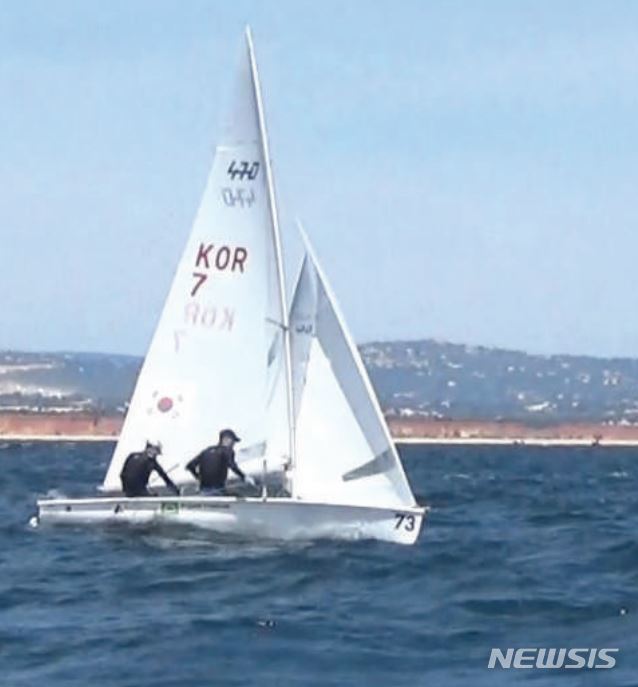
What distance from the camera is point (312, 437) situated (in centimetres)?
3052

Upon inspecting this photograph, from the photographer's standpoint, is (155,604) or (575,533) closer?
(155,604)

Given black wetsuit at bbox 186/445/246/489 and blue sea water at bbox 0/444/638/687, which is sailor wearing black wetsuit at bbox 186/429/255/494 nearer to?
black wetsuit at bbox 186/445/246/489

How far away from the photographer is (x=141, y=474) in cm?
3122

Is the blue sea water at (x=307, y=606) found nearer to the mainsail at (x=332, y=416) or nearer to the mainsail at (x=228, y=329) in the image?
the mainsail at (x=332, y=416)

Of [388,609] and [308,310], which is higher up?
[308,310]

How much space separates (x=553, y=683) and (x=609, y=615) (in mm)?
4847

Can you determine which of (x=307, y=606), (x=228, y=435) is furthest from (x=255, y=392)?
(x=307, y=606)

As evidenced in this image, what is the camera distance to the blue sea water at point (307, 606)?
19500mm

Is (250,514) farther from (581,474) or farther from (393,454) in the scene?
(581,474)

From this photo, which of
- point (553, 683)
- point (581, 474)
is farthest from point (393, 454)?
point (581, 474)

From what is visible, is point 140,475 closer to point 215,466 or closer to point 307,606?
point 215,466

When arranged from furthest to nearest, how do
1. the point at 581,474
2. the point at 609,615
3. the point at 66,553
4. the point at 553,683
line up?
the point at 581,474, the point at 66,553, the point at 609,615, the point at 553,683

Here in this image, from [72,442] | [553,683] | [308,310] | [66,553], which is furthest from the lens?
[72,442]

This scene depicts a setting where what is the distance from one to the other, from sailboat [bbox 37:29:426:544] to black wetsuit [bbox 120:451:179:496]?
708mm
